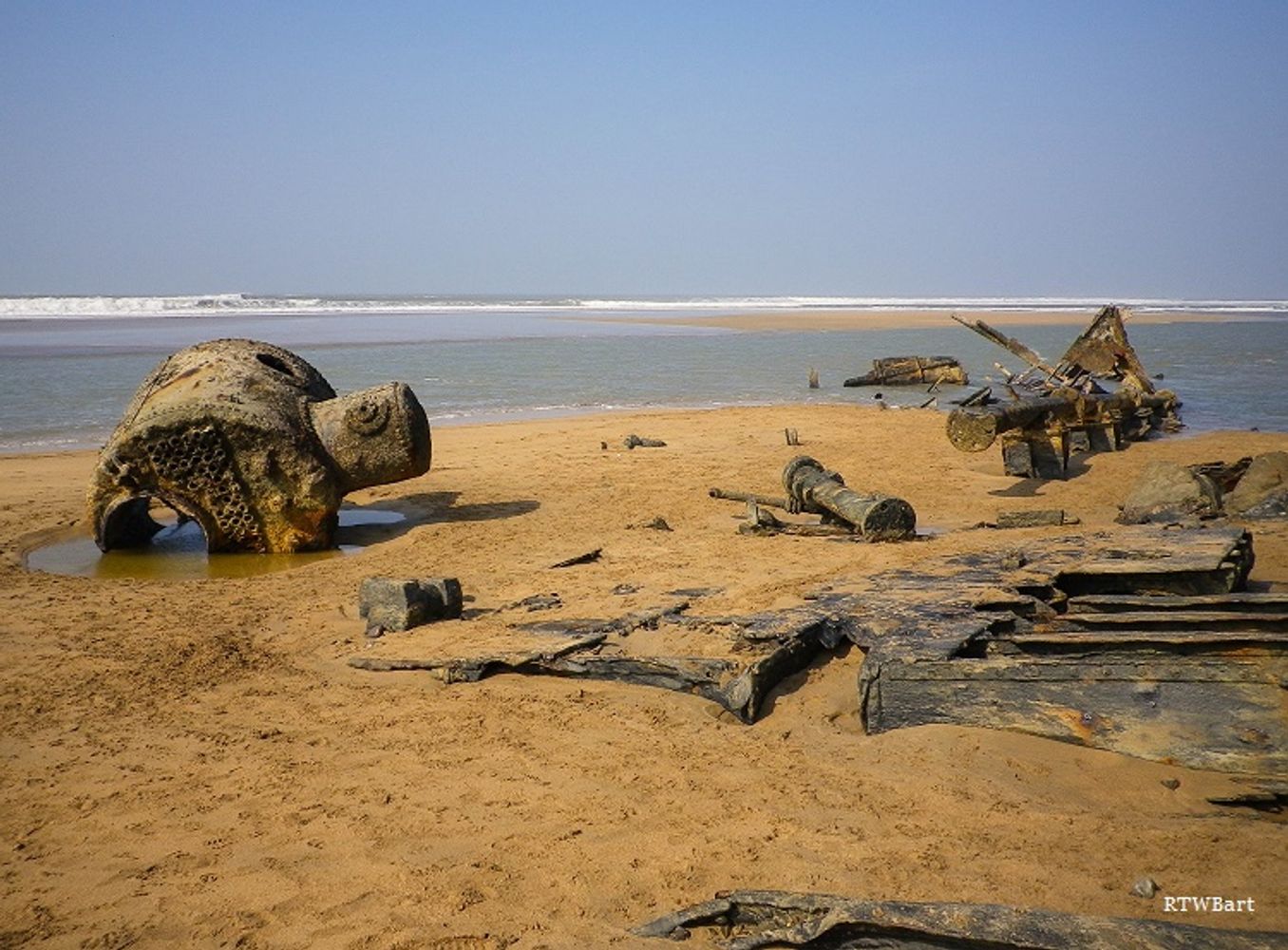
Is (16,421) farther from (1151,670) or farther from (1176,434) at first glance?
(1176,434)

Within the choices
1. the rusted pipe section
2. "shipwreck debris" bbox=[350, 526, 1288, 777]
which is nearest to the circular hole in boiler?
"shipwreck debris" bbox=[350, 526, 1288, 777]

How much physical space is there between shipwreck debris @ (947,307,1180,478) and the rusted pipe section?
1.99 meters

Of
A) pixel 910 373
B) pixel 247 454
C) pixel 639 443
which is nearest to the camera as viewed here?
pixel 247 454

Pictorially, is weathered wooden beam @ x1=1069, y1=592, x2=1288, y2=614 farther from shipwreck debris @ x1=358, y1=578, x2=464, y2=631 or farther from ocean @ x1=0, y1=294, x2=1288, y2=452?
ocean @ x1=0, y1=294, x2=1288, y2=452

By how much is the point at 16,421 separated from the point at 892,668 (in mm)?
15866

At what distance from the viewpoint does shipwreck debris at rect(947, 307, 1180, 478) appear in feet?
35.4

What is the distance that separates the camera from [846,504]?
8758 mm

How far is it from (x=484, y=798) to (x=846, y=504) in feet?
17.3

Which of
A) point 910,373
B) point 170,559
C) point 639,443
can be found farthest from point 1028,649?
point 910,373

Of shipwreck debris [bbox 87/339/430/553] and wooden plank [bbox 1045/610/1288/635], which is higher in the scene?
shipwreck debris [bbox 87/339/430/553]

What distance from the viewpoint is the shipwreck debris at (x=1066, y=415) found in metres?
10.8

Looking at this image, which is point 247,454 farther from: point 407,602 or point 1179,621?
point 1179,621

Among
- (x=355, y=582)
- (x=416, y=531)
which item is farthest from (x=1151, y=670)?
(x=416, y=531)

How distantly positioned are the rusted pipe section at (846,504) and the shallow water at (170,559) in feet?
13.1
